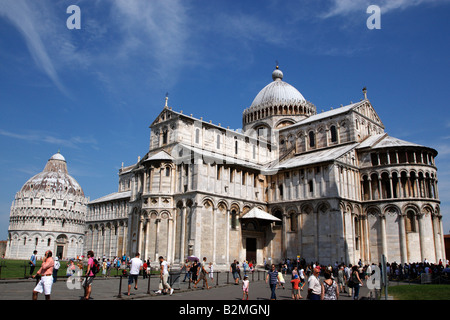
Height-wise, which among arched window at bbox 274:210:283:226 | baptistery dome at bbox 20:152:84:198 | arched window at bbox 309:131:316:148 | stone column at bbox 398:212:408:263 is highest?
baptistery dome at bbox 20:152:84:198

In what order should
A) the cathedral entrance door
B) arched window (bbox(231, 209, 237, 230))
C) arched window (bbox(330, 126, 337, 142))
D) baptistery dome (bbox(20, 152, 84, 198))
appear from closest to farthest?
1. arched window (bbox(231, 209, 237, 230))
2. the cathedral entrance door
3. arched window (bbox(330, 126, 337, 142))
4. baptistery dome (bbox(20, 152, 84, 198))

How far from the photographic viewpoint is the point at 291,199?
41312mm

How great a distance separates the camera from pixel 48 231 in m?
95.6

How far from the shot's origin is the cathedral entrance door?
41094 mm

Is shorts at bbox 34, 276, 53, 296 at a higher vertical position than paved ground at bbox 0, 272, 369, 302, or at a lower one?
higher

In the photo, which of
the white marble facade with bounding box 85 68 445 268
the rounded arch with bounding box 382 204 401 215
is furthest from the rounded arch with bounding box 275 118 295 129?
the rounded arch with bounding box 382 204 401 215

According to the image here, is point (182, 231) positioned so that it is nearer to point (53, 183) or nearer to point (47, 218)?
point (47, 218)

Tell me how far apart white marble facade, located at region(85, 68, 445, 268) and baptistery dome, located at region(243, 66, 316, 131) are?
8.18 metres

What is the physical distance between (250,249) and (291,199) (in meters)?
7.20

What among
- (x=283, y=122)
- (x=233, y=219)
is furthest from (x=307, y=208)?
(x=283, y=122)

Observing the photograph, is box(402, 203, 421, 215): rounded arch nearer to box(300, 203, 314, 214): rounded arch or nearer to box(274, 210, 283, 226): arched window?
box(300, 203, 314, 214): rounded arch
